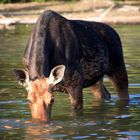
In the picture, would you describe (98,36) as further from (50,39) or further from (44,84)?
(44,84)

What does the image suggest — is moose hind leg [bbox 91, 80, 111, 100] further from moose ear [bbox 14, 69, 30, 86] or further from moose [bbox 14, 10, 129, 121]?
moose ear [bbox 14, 69, 30, 86]

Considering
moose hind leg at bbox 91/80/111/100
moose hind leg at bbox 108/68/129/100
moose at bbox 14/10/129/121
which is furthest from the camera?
moose hind leg at bbox 91/80/111/100

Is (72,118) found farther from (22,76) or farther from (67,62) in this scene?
(22,76)

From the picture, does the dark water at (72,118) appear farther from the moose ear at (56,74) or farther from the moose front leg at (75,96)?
the moose ear at (56,74)

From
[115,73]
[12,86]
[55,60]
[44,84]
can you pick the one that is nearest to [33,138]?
[44,84]

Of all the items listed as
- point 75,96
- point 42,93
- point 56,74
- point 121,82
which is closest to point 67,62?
point 75,96

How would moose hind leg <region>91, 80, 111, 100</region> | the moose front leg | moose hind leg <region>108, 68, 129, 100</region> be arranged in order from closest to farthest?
the moose front leg < moose hind leg <region>108, 68, 129, 100</region> < moose hind leg <region>91, 80, 111, 100</region>

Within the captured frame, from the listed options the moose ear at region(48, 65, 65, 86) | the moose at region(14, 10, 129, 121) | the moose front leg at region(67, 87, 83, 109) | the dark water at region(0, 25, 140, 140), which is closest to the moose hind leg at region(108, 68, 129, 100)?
the moose at region(14, 10, 129, 121)

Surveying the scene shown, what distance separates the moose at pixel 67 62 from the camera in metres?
11.5

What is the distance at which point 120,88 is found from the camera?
50.4 feet

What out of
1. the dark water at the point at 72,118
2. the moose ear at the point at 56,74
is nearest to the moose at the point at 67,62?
the moose ear at the point at 56,74

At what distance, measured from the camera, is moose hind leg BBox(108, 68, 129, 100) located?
15.1 metres

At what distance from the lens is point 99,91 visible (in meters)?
15.5

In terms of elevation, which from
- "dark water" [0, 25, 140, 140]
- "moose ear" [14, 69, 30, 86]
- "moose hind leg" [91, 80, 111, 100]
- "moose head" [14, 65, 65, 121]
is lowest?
"dark water" [0, 25, 140, 140]
